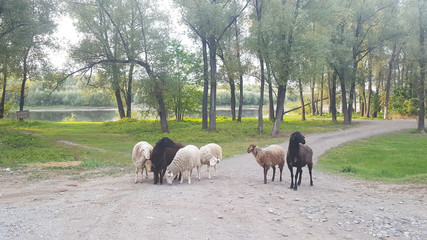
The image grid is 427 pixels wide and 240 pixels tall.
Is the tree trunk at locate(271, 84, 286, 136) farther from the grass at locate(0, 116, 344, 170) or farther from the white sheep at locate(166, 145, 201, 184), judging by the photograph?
the white sheep at locate(166, 145, 201, 184)

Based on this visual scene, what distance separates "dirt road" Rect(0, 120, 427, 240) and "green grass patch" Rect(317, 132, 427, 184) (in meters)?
2.42

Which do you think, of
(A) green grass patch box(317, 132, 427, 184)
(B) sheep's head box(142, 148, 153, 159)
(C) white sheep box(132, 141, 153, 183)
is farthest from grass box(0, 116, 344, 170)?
(A) green grass patch box(317, 132, 427, 184)

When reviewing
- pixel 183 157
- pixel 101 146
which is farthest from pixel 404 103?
pixel 183 157

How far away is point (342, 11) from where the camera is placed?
113ft

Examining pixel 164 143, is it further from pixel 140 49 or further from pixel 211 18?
pixel 140 49

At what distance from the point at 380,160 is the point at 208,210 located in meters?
14.8

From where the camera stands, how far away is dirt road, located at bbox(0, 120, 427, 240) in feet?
21.4

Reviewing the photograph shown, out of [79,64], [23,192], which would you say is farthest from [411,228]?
[79,64]

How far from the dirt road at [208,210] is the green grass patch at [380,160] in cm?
242

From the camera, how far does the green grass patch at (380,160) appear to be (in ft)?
47.0

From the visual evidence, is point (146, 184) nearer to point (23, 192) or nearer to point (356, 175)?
point (23, 192)

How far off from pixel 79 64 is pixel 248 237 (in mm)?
29482

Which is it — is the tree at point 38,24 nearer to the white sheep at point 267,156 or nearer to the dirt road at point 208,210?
the dirt road at point 208,210

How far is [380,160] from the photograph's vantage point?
61.0 ft
